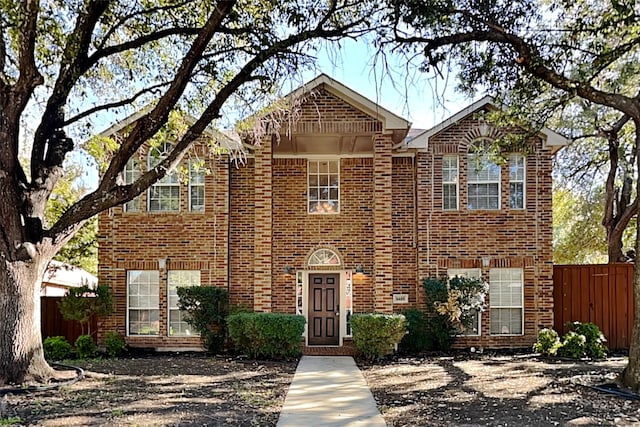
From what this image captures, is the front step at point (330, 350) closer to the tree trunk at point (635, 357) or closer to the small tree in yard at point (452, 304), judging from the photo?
the small tree in yard at point (452, 304)

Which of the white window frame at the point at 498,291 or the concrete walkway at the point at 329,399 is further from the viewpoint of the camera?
the white window frame at the point at 498,291

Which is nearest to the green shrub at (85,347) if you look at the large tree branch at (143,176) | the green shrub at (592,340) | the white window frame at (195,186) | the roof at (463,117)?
the white window frame at (195,186)

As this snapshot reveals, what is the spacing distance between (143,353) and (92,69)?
729 centimetres

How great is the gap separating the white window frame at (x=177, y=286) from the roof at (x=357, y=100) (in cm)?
543

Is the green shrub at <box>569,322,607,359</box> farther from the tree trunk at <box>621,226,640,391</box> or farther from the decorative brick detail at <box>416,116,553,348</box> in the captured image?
the tree trunk at <box>621,226,640,391</box>

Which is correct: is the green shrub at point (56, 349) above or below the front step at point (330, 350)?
above

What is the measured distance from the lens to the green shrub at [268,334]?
45.0ft

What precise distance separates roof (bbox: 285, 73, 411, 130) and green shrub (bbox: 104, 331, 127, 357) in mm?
7537

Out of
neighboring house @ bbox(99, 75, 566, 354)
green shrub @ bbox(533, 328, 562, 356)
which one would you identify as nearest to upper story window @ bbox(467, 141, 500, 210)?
neighboring house @ bbox(99, 75, 566, 354)

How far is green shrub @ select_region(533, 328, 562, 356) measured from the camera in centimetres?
1437

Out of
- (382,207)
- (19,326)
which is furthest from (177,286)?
(19,326)

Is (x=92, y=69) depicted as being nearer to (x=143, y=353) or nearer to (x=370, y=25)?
(x=370, y=25)

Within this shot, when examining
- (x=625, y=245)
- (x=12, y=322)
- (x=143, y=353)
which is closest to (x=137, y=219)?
(x=143, y=353)

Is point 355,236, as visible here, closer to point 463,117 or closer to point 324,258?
point 324,258
